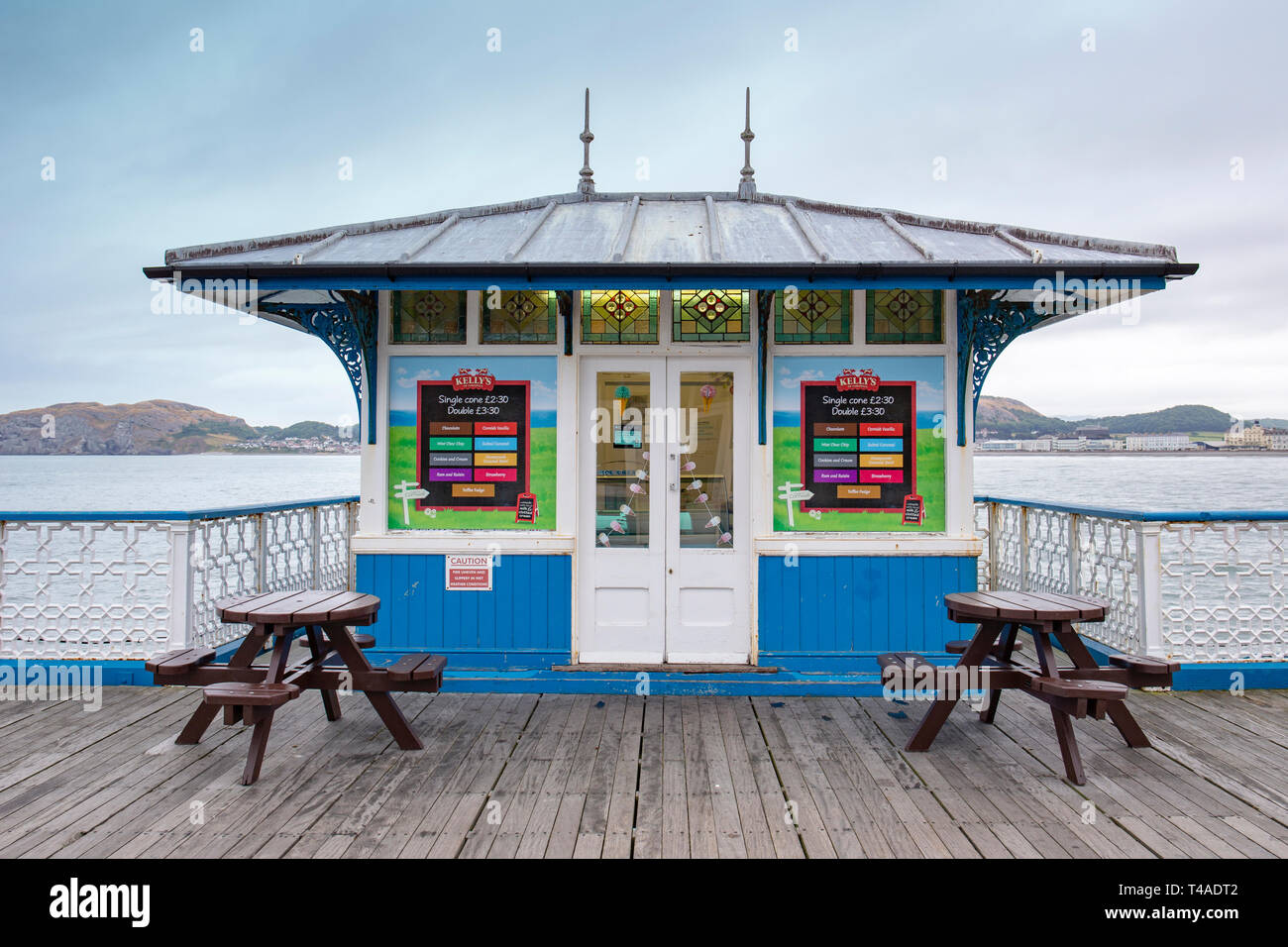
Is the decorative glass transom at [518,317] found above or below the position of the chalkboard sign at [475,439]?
above

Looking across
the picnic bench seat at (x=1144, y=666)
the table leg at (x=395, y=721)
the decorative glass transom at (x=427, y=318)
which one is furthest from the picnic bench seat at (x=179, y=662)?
the picnic bench seat at (x=1144, y=666)

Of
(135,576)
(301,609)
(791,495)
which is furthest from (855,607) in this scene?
(135,576)

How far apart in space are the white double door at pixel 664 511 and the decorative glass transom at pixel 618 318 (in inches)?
6.9

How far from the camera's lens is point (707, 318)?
476 cm

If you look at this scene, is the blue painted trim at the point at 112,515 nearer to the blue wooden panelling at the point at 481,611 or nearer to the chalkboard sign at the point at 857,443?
the blue wooden panelling at the point at 481,611

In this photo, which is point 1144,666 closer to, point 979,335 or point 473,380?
point 979,335

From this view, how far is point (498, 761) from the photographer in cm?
350

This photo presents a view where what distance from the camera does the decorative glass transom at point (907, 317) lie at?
15.5 feet

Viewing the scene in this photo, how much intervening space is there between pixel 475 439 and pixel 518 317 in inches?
36.6

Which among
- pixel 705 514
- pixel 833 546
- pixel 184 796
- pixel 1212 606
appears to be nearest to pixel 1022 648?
pixel 1212 606

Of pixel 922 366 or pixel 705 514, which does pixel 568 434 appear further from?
pixel 922 366

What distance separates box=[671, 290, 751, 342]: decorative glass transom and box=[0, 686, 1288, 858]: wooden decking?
2.53 metres
